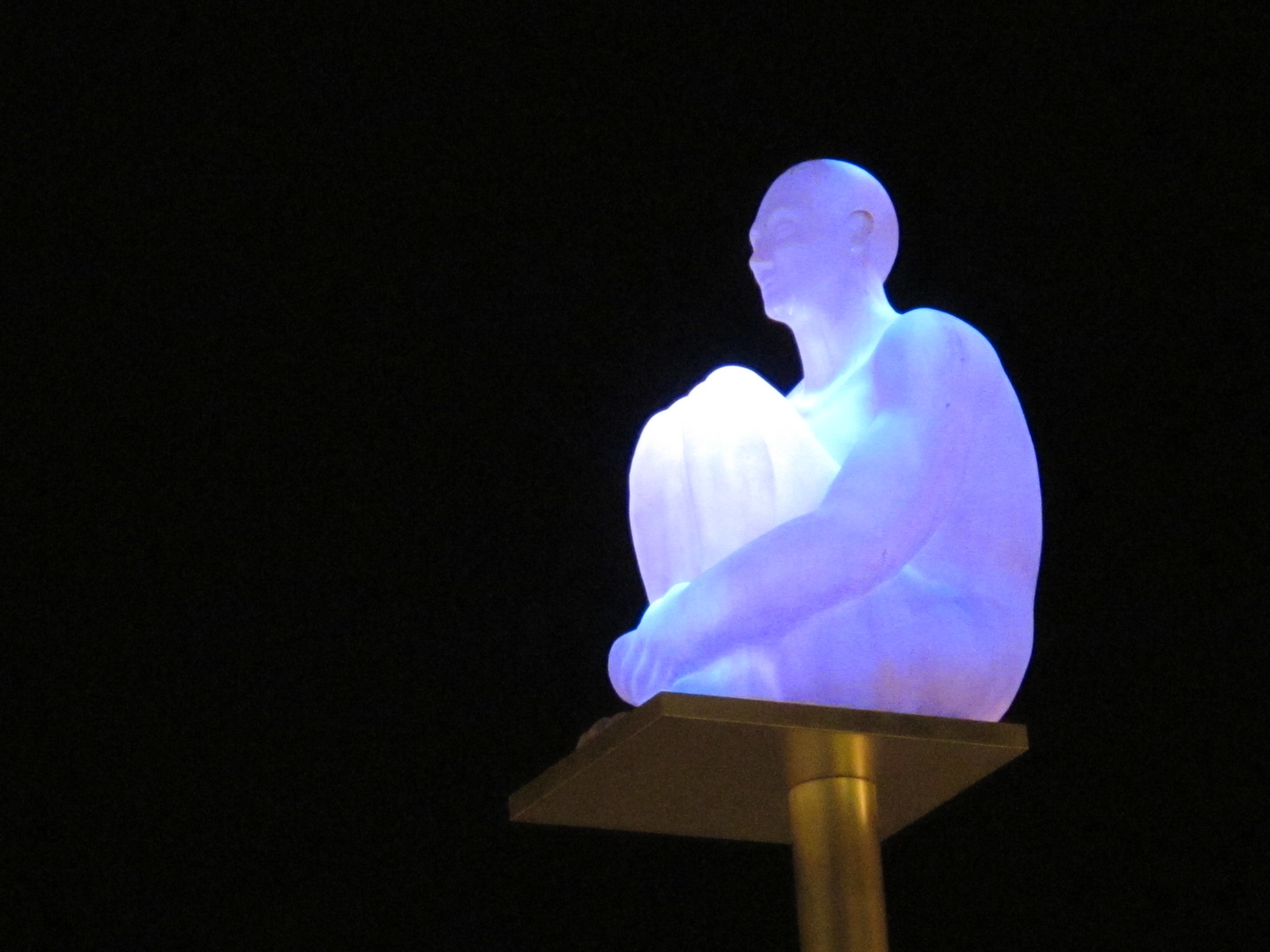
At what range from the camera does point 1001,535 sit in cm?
371

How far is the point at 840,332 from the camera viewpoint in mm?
3998

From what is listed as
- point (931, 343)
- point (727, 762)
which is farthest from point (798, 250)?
point (727, 762)

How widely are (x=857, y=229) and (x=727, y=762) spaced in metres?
1.27

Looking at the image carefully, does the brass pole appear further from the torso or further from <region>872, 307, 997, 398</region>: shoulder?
<region>872, 307, 997, 398</region>: shoulder

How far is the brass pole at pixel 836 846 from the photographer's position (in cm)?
343

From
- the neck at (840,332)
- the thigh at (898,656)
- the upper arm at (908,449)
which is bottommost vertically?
the thigh at (898,656)

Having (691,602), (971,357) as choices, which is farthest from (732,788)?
(971,357)

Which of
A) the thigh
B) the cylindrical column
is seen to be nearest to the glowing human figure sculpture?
the thigh

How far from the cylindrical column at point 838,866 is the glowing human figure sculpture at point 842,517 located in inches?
8.8

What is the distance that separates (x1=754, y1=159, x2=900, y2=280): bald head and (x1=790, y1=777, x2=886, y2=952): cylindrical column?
3.93 feet

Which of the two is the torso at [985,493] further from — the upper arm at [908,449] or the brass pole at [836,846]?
the brass pole at [836,846]

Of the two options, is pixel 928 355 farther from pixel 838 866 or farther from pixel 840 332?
pixel 838 866

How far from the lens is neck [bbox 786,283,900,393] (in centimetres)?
397

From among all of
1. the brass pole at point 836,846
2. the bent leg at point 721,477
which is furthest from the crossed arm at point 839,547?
the brass pole at point 836,846
